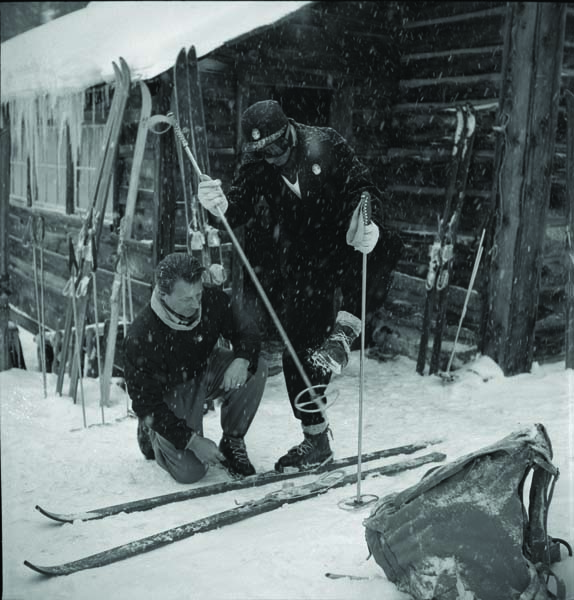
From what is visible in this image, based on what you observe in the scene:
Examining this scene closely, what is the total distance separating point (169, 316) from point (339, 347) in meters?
0.91

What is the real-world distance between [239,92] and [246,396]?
9.87 feet

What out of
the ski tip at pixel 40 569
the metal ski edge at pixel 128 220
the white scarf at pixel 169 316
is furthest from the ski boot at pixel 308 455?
the metal ski edge at pixel 128 220

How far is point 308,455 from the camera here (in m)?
4.01

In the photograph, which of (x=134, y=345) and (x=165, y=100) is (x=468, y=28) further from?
(x=134, y=345)

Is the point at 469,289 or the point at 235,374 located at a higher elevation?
the point at 469,289

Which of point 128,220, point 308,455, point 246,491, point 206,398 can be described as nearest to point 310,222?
point 206,398

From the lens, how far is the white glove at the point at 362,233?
3443 mm

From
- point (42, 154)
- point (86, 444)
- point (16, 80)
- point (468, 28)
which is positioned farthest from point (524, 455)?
point (42, 154)

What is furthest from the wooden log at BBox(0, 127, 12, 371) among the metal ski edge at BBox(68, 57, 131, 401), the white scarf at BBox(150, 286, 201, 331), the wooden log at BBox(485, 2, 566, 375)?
the wooden log at BBox(485, 2, 566, 375)

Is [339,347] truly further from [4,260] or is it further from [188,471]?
[4,260]

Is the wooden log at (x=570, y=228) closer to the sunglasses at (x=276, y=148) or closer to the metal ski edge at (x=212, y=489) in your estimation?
the metal ski edge at (x=212, y=489)

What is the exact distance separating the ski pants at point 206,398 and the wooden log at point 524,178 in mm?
2526

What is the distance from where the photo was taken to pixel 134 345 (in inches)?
144

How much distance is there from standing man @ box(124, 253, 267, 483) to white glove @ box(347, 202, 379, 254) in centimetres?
81
